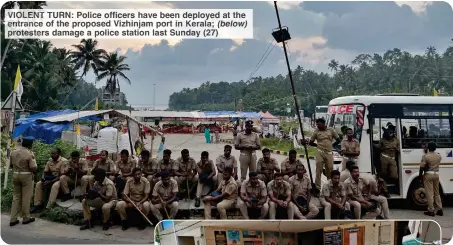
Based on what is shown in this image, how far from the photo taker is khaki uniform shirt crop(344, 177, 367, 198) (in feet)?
16.4

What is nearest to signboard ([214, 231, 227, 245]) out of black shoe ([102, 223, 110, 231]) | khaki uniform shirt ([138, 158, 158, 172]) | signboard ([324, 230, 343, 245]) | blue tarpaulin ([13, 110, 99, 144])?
signboard ([324, 230, 343, 245])

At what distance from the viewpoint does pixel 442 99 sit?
19.3 ft

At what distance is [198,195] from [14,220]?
7.65ft

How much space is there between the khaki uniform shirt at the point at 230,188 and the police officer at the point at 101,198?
4.67ft

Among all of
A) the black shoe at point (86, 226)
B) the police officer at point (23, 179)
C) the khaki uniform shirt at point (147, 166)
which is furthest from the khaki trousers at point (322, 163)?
the police officer at point (23, 179)

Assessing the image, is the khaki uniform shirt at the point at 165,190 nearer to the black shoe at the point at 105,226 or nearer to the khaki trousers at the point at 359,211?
the black shoe at the point at 105,226

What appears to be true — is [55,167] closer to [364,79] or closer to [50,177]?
[50,177]

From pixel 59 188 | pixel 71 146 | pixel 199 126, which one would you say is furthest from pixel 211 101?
pixel 59 188

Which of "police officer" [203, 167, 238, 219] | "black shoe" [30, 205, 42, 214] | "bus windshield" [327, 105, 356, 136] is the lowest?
"black shoe" [30, 205, 42, 214]

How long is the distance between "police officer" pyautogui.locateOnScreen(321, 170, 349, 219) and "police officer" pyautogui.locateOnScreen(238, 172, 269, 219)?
0.70m

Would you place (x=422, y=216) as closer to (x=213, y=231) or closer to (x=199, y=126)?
(x=213, y=231)

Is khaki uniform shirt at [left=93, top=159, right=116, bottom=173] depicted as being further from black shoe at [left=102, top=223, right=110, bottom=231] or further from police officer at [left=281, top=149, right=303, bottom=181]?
police officer at [left=281, top=149, right=303, bottom=181]

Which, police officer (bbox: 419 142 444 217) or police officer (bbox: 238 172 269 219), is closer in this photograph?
police officer (bbox: 238 172 269 219)

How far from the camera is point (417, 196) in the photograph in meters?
5.85
